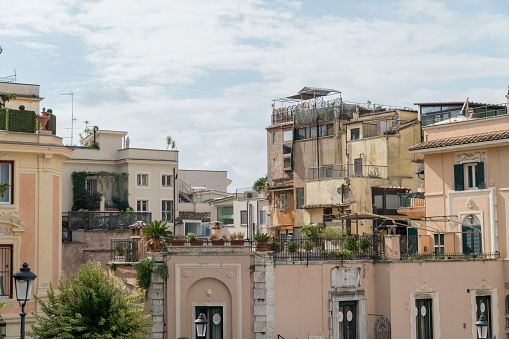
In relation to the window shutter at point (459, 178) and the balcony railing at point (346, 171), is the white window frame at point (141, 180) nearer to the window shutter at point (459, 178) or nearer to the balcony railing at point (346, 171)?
the balcony railing at point (346, 171)

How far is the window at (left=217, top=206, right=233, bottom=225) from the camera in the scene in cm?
6331

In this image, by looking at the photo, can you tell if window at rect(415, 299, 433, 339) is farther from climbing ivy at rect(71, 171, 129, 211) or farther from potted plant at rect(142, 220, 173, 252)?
climbing ivy at rect(71, 171, 129, 211)

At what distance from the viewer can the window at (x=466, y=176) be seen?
35.2 meters

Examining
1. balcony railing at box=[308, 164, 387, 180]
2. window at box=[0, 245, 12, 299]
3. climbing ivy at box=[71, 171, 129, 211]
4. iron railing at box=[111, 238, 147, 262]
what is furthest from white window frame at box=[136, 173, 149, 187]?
window at box=[0, 245, 12, 299]

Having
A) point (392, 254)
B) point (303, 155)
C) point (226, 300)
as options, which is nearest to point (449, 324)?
point (392, 254)

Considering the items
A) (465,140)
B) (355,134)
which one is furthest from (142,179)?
(465,140)

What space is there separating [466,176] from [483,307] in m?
6.14

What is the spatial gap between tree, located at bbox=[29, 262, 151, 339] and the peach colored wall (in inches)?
105

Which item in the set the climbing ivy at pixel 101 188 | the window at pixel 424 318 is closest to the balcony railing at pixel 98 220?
the climbing ivy at pixel 101 188

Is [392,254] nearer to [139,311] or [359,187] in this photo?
[139,311]

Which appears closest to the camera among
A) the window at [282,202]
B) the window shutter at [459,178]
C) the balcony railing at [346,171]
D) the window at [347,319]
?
the window at [347,319]

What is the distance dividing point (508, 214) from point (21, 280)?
77.3ft

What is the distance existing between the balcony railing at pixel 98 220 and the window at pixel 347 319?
15763 mm

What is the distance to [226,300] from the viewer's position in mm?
27344
